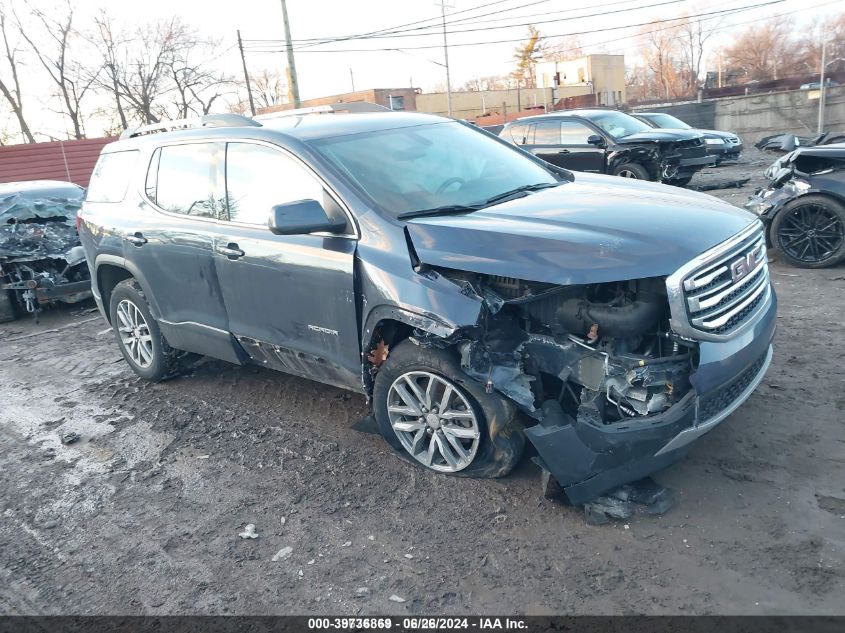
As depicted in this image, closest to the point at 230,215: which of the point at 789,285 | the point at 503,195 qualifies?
the point at 503,195

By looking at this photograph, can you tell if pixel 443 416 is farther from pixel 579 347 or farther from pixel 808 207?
pixel 808 207

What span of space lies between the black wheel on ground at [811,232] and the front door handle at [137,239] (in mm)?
6301

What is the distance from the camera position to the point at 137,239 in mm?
5184

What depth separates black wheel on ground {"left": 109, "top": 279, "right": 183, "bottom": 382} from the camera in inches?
219

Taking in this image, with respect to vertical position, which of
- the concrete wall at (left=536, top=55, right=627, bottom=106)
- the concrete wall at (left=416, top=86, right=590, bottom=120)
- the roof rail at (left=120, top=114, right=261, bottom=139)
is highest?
the concrete wall at (left=536, top=55, right=627, bottom=106)

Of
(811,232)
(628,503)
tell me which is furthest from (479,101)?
(628,503)

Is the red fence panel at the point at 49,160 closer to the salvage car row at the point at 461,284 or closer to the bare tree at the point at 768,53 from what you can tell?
the salvage car row at the point at 461,284

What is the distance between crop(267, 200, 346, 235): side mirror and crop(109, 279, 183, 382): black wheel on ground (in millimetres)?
2333

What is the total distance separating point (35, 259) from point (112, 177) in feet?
11.9

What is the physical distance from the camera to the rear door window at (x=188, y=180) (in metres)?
4.61

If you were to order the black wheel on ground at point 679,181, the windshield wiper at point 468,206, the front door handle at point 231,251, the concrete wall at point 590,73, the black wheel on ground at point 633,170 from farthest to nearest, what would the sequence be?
the concrete wall at point 590,73 < the black wheel on ground at point 679,181 < the black wheel on ground at point 633,170 < the front door handle at point 231,251 < the windshield wiper at point 468,206

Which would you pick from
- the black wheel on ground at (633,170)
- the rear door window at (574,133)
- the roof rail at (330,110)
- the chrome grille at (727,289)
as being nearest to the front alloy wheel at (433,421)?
the chrome grille at (727,289)

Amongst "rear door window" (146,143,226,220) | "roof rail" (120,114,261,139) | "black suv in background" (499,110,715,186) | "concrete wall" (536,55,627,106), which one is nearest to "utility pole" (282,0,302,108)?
"black suv in background" (499,110,715,186)

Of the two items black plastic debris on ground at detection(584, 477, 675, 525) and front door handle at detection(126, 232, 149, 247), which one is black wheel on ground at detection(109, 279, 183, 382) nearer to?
front door handle at detection(126, 232, 149, 247)
